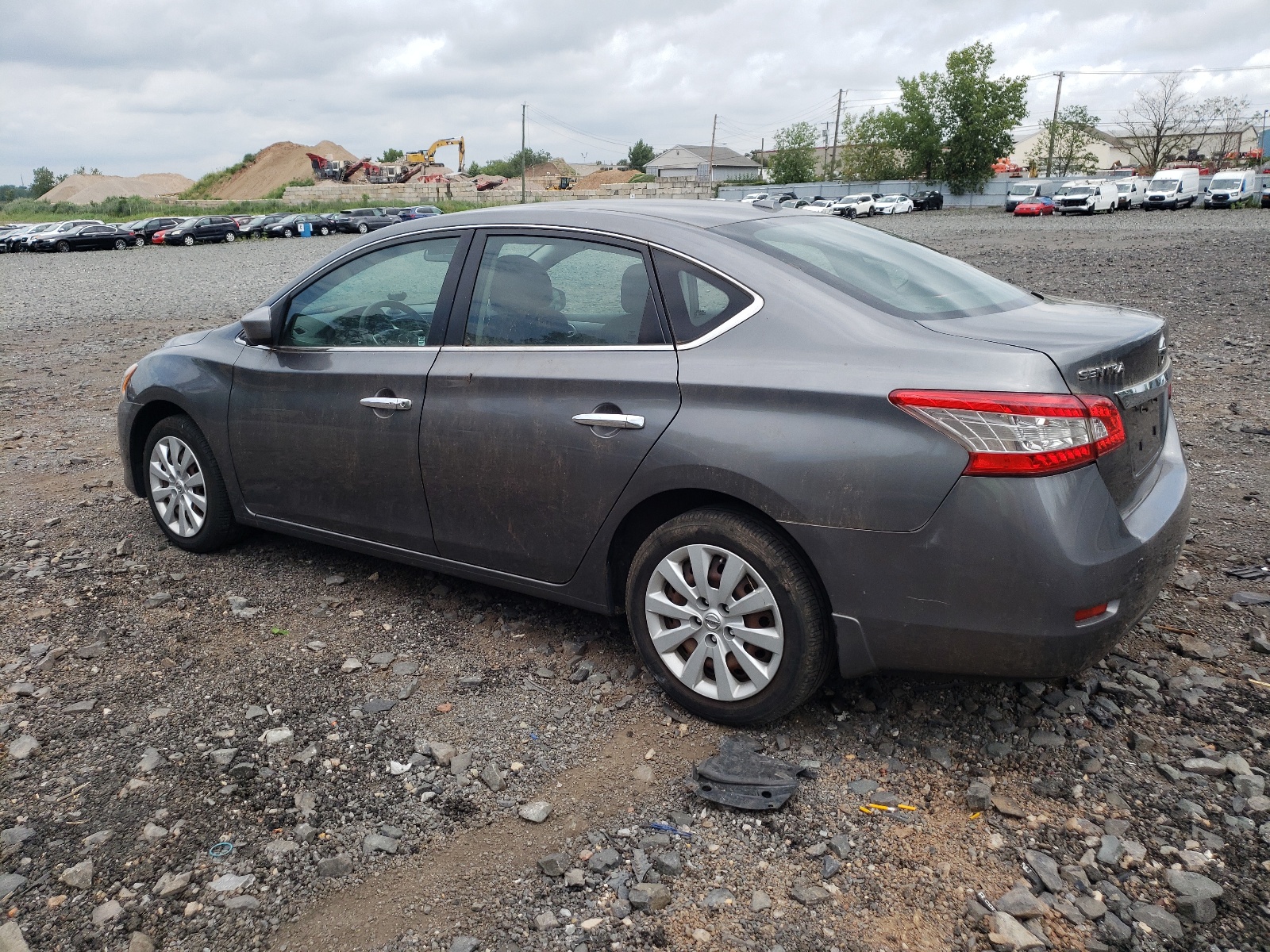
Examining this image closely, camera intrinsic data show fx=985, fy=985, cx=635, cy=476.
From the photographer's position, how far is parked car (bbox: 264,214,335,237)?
157 feet

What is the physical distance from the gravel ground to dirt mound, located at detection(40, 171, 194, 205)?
124151 millimetres

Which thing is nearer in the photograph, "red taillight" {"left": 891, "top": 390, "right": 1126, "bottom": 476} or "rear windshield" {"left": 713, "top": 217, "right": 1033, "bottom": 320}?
"red taillight" {"left": 891, "top": 390, "right": 1126, "bottom": 476}

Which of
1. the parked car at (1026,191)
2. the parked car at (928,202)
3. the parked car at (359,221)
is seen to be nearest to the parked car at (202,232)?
the parked car at (359,221)

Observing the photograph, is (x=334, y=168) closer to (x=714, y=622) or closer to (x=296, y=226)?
(x=296, y=226)

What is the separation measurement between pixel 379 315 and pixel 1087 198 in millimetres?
50544

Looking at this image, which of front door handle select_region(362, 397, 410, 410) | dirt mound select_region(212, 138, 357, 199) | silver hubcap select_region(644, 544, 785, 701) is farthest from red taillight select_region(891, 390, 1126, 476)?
dirt mound select_region(212, 138, 357, 199)

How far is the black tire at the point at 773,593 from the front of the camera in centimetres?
303

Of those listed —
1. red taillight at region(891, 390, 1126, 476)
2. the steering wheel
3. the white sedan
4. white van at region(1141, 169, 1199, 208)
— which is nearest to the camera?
red taillight at region(891, 390, 1126, 476)

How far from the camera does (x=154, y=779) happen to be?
10.3 feet

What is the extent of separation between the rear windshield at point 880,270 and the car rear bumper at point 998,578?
736 mm

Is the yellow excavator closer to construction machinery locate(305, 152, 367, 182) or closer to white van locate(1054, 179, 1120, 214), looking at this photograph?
construction machinery locate(305, 152, 367, 182)

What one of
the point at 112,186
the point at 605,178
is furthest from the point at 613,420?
the point at 112,186

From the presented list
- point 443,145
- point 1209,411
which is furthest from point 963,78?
point 1209,411

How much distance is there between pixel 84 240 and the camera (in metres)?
42.5
